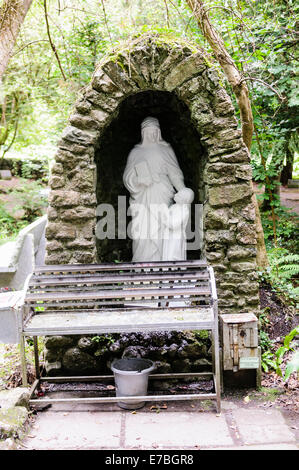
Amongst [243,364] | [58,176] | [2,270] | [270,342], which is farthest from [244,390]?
[2,270]

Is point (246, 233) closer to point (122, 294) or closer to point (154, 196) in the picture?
point (154, 196)

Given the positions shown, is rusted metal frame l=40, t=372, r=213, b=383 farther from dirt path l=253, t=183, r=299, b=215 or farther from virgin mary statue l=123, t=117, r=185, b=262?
dirt path l=253, t=183, r=299, b=215

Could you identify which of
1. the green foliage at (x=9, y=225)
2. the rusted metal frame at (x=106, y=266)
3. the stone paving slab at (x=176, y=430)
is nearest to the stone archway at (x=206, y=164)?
the rusted metal frame at (x=106, y=266)

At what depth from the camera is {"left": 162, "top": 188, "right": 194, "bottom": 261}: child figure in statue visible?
471 cm

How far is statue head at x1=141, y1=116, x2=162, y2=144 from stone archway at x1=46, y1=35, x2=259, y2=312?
2.31 ft

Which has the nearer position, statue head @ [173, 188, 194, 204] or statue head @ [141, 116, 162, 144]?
statue head @ [173, 188, 194, 204]

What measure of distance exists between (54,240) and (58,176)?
604mm

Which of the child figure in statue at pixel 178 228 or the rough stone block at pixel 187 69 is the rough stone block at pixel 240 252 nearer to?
the child figure in statue at pixel 178 228

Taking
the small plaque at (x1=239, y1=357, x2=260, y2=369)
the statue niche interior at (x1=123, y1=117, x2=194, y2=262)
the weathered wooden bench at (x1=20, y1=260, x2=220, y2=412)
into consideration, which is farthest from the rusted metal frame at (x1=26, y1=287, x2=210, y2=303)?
the statue niche interior at (x1=123, y1=117, x2=194, y2=262)

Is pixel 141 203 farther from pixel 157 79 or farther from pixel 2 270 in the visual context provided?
pixel 2 270

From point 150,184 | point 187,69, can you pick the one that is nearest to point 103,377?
point 150,184

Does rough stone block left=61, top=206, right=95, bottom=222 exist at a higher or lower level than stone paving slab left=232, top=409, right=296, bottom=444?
higher

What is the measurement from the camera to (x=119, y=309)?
3811mm

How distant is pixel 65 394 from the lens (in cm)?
395
